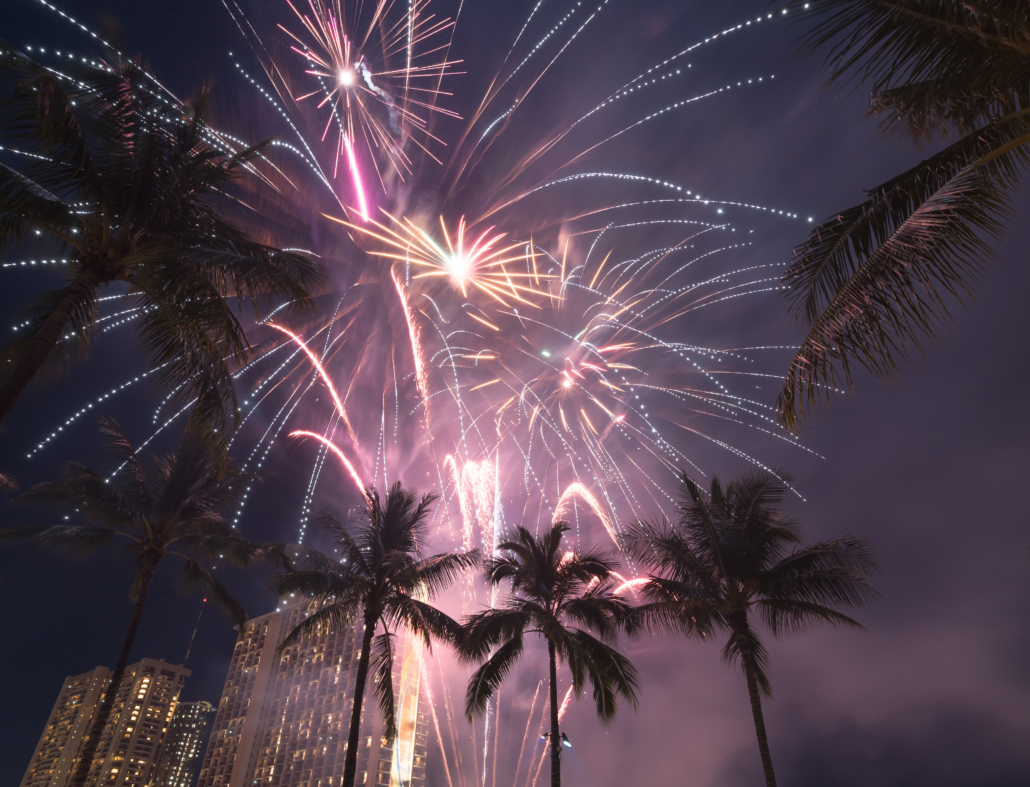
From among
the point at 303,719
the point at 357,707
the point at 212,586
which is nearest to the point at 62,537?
the point at 212,586

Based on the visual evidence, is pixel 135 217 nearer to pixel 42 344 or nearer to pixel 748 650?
pixel 42 344

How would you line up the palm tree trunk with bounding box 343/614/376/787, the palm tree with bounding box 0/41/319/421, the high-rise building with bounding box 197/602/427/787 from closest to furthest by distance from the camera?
the palm tree with bounding box 0/41/319/421, the palm tree trunk with bounding box 343/614/376/787, the high-rise building with bounding box 197/602/427/787

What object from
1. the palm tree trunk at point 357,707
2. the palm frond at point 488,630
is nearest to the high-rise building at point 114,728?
the palm tree trunk at point 357,707

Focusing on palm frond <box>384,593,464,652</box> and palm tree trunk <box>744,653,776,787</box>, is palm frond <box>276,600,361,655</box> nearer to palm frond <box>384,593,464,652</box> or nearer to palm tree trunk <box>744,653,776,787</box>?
palm frond <box>384,593,464,652</box>

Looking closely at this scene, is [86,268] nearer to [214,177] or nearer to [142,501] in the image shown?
[214,177]

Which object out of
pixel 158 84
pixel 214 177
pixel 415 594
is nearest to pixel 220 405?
pixel 214 177

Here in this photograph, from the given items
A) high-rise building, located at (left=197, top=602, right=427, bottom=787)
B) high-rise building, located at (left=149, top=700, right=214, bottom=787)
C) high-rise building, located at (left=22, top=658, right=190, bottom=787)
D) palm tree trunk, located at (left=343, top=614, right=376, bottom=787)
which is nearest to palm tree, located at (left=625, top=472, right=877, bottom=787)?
palm tree trunk, located at (left=343, top=614, right=376, bottom=787)
